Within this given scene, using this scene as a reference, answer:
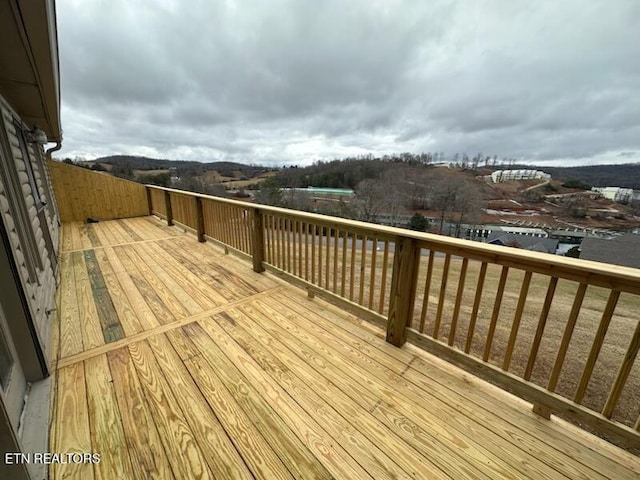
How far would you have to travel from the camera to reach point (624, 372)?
1.23m

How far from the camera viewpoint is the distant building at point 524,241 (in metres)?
20.1

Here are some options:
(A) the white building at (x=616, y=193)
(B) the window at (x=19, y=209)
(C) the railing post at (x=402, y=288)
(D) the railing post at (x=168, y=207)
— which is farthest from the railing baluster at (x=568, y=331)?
(A) the white building at (x=616, y=193)

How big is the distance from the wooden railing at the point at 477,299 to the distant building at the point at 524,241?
16.2 metres

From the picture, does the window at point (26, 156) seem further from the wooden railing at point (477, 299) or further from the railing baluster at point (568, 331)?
the railing baluster at point (568, 331)

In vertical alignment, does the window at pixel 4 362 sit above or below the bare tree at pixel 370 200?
above

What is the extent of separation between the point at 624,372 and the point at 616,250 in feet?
68.7

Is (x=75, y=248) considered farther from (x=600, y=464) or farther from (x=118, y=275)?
(x=600, y=464)

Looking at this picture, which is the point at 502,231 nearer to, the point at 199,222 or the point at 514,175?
the point at 514,175

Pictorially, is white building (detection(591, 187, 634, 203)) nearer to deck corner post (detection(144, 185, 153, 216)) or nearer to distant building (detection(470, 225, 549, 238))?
distant building (detection(470, 225, 549, 238))

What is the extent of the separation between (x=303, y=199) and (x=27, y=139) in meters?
21.1

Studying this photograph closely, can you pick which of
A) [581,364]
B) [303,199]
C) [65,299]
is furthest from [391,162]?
[65,299]

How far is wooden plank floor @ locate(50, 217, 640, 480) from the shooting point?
121 centimetres

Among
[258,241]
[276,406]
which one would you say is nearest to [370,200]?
[258,241]

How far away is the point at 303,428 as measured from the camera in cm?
138
